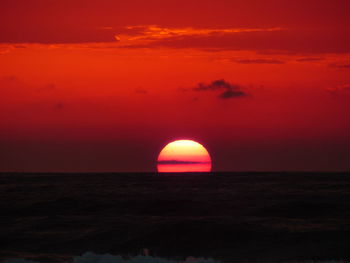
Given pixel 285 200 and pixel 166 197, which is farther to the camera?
pixel 166 197

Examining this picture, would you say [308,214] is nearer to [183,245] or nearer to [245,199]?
[245,199]

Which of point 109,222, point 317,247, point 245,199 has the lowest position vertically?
point 317,247

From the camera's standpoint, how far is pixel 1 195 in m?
40.2

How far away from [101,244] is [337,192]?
21.3 metres

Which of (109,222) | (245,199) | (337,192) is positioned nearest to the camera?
(109,222)

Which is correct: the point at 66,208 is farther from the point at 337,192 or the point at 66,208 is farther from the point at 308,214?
the point at 337,192

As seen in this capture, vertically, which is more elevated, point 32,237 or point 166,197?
point 166,197

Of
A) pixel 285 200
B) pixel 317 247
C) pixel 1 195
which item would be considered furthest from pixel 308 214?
pixel 1 195

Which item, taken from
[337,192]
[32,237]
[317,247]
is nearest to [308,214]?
[317,247]

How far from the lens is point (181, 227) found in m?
24.0

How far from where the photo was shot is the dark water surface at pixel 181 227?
20984 mm

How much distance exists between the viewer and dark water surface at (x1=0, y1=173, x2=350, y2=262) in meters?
21.0

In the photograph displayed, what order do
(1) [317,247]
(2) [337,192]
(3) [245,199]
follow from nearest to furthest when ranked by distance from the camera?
1. (1) [317,247]
2. (3) [245,199]
3. (2) [337,192]

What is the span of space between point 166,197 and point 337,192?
10.9m
